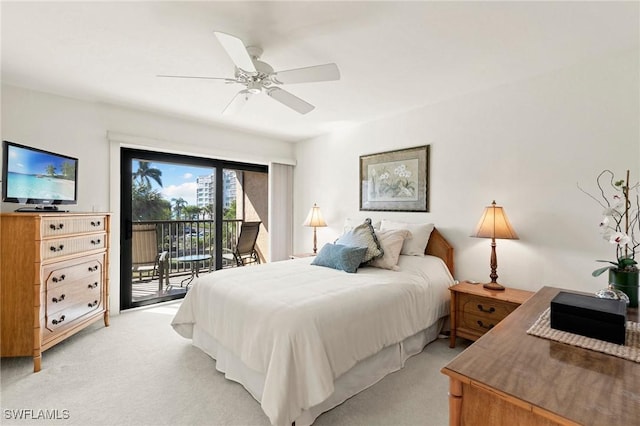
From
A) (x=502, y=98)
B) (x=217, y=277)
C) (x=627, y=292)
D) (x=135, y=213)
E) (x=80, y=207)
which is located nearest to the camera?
(x=627, y=292)

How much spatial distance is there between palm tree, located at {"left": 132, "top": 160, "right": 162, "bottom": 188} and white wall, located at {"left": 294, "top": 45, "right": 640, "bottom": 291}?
318cm

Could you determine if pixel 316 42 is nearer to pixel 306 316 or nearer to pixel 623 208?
pixel 306 316

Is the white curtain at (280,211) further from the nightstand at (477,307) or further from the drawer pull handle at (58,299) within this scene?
the nightstand at (477,307)

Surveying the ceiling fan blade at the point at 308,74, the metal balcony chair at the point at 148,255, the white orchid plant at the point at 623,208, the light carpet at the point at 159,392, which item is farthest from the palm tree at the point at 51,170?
the white orchid plant at the point at 623,208

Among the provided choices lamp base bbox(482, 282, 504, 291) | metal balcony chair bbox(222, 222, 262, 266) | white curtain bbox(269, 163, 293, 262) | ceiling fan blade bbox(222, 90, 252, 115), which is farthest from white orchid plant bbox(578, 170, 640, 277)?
metal balcony chair bbox(222, 222, 262, 266)

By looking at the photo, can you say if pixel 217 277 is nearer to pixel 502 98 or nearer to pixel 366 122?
pixel 366 122

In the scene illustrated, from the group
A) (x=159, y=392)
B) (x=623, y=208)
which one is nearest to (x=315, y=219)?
(x=159, y=392)

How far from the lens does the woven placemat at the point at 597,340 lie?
1.03 meters

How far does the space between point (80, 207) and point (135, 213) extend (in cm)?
62

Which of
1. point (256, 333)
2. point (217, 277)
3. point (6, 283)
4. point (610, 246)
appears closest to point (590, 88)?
point (610, 246)

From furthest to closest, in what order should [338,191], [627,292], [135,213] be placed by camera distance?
[338,191] → [135,213] → [627,292]

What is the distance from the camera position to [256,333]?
1709 millimetres

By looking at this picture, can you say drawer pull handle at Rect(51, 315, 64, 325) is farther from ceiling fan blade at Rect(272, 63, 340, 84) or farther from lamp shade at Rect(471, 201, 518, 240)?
lamp shade at Rect(471, 201, 518, 240)

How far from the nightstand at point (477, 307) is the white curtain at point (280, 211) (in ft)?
9.56
